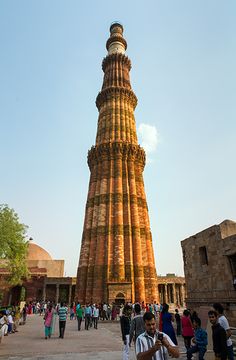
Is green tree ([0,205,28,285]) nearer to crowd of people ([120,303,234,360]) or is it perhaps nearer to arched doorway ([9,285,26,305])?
arched doorway ([9,285,26,305])

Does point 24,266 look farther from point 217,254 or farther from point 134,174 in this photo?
point 217,254

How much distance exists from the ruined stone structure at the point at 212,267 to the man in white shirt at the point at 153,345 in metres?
9.53

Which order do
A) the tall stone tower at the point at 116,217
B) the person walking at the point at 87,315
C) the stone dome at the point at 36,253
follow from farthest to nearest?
1. the stone dome at the point at 36,253
2. the tall stone tower at the point at 116,217
3. the person walking at the point at 87,315

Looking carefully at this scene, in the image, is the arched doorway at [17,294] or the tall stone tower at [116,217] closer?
the tall stone tower at [116,217]

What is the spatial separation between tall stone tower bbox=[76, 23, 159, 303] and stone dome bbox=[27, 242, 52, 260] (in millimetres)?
24880

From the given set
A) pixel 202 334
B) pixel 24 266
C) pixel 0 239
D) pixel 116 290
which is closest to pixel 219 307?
pixel 202 334

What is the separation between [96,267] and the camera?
87.6 ft

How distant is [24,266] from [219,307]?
27902 millimetres

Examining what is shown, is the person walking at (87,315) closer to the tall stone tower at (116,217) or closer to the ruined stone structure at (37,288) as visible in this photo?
the tall stone tower at (116,217)

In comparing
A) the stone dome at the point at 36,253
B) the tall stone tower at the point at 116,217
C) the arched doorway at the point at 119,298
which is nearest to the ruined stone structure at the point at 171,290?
the tall stone tower at the point at 116,217

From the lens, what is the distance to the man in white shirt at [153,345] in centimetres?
289

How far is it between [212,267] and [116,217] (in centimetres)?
1508

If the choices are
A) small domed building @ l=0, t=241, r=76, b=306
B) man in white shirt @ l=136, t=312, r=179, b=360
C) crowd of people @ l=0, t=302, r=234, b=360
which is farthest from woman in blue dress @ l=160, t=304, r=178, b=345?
small domed building @ l=0, t=241, r=76, b=306

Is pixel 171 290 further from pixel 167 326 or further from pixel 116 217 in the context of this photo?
pixel 167 326
